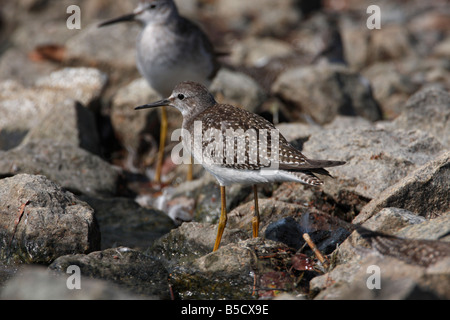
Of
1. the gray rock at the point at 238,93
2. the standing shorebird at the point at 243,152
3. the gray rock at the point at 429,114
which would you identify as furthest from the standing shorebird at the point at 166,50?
the gray rock at the point at 429,114

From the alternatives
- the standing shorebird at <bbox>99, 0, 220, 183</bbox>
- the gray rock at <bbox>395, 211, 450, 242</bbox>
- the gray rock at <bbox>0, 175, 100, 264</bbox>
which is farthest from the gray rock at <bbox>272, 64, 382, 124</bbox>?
the gray rock at <bbox>0, 175, 100, 264</bbox>

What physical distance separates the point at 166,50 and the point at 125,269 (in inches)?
183

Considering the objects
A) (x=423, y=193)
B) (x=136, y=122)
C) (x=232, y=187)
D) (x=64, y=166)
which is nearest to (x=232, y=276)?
(x=423, y=193)

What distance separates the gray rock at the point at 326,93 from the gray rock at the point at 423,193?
457 cm

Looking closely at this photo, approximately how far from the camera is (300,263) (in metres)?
5.24

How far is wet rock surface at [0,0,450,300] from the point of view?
488cm

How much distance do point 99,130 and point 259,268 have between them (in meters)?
6.42

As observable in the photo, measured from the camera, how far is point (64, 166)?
25.2 ft

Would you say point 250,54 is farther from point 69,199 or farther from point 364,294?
point 364,294

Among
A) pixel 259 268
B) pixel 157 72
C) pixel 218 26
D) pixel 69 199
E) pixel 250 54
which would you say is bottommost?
pixel 259 268

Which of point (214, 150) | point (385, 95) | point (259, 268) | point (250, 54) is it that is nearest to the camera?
point (259, 268)

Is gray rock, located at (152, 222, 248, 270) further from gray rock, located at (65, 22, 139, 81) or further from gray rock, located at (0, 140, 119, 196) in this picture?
gray rock, located at (65, 22, 139, 81)

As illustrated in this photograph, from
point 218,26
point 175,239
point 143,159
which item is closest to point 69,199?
point 175,239

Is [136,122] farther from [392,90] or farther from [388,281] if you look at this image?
[388,281]
